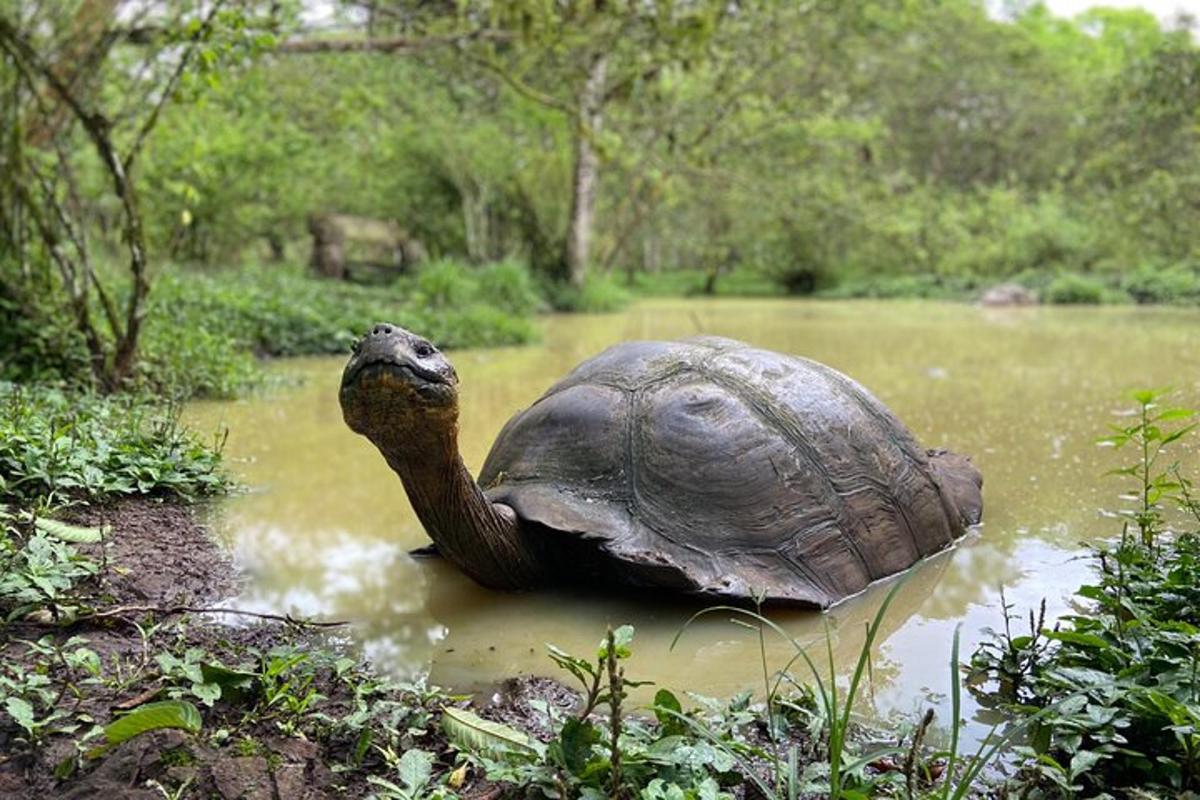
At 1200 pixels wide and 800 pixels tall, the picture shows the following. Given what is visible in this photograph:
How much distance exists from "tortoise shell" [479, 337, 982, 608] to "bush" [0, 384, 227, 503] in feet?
3.64

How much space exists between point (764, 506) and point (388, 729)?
1.33m

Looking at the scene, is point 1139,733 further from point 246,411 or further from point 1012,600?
point 246,411

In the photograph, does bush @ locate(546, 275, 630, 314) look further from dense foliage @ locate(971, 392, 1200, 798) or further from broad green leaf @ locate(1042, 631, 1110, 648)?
broad green leaf @ locate(1042, 631, 1110, 648)

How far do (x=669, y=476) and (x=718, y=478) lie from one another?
0.47 ft

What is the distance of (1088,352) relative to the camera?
353 inches

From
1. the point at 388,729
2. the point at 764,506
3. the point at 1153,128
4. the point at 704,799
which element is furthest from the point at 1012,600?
the point at 1153,128

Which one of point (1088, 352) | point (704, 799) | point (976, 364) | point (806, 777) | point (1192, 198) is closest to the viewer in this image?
point (704, 799)

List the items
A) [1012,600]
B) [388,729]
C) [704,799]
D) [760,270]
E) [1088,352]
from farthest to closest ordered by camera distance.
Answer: [760,270] < [1088,352] < [1012,600] < [388,729] < [704,799]

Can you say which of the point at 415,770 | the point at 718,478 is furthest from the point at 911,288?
the point at 415,770

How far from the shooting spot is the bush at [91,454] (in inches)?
109

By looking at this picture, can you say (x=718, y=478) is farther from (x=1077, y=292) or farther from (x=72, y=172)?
(x=1077, y=292)

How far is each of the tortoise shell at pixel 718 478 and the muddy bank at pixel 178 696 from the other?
1.98 feet

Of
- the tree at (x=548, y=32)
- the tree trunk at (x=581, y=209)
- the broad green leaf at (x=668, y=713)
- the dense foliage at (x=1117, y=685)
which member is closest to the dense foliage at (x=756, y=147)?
the tree at (x=548, y=32)

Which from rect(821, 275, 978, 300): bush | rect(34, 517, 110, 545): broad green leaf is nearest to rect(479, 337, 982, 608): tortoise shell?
rect(34, 517, 110, 545): broad green leaf
